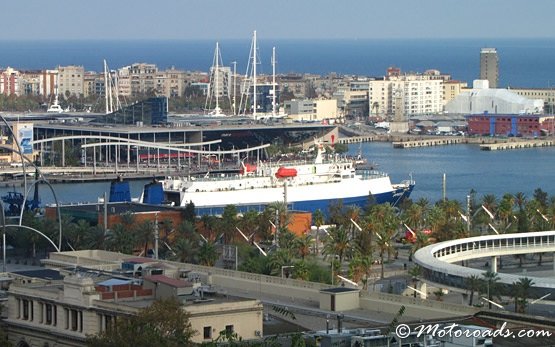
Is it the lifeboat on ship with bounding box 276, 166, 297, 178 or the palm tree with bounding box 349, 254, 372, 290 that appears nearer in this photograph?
the palm tree with bounding box 349, 254, 372, 290

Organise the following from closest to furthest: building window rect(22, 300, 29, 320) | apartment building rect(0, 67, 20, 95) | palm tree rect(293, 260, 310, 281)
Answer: building window rect(22, 300, 29, 320)
palm tree rect(293, 260, 310, 281)
apartment building rect(0, 67, 20, 95)

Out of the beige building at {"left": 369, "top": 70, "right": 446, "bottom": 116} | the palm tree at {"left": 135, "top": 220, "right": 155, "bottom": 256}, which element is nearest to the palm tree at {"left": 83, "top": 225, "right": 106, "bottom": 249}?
the palm tree at {"left": 135, "top": 220, "right": 155, "bottom": 256}

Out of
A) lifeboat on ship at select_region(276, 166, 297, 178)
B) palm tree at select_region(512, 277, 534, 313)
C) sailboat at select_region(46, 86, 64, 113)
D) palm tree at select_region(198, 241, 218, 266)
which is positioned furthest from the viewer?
sailboat at select_region(46, 86, 64, 113)

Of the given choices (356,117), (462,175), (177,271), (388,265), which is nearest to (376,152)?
(462,175)

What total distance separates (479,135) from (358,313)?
6432 cm

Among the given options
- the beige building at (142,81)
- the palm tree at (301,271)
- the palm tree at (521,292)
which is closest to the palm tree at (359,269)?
the palm tree at (301,271)

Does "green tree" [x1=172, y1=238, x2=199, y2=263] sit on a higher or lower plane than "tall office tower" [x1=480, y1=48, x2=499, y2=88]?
lower

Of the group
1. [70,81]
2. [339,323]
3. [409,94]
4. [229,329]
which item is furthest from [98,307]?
[70,81]

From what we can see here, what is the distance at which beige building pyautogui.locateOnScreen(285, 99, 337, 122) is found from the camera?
86188mm

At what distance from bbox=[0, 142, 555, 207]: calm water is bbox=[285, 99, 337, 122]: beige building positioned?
20.4ft

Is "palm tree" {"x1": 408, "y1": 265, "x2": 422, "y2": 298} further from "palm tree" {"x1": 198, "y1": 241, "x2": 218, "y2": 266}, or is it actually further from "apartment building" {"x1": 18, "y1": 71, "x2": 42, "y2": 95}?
"apartment building" {"x1": 18, "y1": 71, "x2": 42, "y2": 95}

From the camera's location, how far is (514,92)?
95562mm

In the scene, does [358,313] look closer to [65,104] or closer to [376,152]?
[376,152]

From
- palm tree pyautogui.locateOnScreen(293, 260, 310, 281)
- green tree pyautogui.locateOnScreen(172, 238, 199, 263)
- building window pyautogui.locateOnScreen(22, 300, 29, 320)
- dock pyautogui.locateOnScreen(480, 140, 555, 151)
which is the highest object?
building window pyautogui.locateOnScreen(22, 300, 29, 320)
